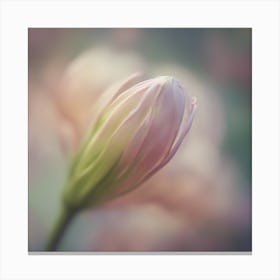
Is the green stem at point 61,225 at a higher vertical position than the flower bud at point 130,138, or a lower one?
lower

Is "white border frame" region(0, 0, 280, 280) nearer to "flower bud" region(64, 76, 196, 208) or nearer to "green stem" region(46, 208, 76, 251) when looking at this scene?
"green stem" region(46, 208, 76, 251)
